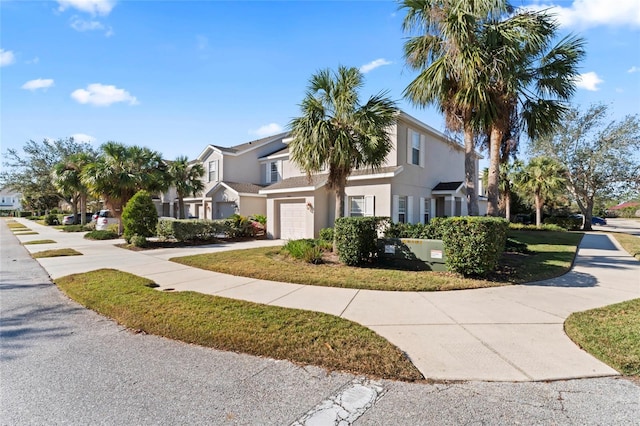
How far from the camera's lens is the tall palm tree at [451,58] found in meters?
9.61

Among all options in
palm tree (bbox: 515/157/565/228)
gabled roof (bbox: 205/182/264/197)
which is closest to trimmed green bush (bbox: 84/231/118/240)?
gabled roof (bbox: 205/182/264/197)

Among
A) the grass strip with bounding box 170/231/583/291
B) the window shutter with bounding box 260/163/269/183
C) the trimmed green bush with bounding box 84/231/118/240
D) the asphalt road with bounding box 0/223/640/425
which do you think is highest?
the window shutter with bounding box 260/163/269/183

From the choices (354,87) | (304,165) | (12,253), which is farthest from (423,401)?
(12,253)

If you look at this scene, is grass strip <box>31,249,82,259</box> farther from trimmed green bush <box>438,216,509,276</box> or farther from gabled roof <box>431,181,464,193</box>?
gabled roof <box>431,181,464,193</box>

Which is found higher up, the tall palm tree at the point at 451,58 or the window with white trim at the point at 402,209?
the tall palm tree at the point at 451,58

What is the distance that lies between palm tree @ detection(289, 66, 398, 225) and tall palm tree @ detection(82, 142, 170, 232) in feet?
43.3

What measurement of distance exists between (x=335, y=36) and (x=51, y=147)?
39488 mm

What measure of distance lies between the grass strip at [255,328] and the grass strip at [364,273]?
7.07ft

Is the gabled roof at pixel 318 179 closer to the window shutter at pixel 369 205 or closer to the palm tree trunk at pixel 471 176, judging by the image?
the window shutter at pixel 369 205

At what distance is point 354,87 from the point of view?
406 inches

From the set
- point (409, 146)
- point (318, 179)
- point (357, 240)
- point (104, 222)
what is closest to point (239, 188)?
point (318, 179)

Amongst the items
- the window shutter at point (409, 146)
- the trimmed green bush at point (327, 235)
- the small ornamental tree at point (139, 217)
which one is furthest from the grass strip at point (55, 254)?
the window shutter at point (409, 146)

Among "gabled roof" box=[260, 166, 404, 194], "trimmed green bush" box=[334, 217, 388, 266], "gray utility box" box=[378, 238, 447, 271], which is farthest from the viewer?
"gabled roof" box=[260, 166, 404, 194]

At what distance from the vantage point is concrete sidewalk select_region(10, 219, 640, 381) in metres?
3.47
